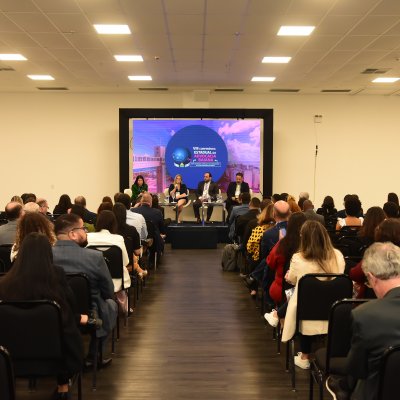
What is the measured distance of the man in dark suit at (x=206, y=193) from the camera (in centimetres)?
1377

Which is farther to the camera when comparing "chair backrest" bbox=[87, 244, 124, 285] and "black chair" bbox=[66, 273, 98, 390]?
"chair backrest" bbox=[87, 244, 124, 285]

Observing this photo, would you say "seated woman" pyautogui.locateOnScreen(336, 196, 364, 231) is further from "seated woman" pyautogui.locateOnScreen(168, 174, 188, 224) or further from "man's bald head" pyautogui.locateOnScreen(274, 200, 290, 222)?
"seated woman" pyautogui.locateOnScreen(168, 174, 188, 224)

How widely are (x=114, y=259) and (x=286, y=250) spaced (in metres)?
1.59

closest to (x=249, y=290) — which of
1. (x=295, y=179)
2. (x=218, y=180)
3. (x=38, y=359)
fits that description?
(x=38, y=359)

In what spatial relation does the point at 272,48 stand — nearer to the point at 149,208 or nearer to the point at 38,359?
the point at 149,208

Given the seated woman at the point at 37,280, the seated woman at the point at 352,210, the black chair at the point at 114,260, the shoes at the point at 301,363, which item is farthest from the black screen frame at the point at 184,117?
the seated woman at the point at 37,280

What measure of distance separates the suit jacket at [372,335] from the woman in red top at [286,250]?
6.81 ft

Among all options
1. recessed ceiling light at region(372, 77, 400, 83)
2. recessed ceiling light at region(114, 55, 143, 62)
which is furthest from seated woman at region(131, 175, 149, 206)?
recessed ceiling light at region(372, 77, 400, 83)

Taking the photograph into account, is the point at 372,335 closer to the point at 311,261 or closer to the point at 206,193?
the point at 311,261

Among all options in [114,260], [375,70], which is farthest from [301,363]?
[375,70]

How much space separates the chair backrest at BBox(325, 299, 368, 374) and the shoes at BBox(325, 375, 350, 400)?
8 cm

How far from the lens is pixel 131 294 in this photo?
710 centimetres

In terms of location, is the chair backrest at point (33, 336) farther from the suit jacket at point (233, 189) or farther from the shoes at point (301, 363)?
the suit jacket at point (233, 189)

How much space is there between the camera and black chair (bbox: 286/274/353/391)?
3.74m
